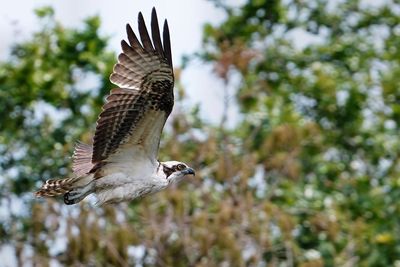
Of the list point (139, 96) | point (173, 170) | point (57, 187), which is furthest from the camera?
point (173, 170)

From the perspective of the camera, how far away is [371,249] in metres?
14.9

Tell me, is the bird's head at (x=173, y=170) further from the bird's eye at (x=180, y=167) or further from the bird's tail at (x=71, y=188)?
the bird's tail at (x=71, y=188)

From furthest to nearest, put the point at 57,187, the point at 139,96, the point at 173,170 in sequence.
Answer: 1. the point at 173,170
2. the point at 57,187
3. the point at 139,96

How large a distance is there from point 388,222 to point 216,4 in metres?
3.03

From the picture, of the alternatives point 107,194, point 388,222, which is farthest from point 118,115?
point 388,222

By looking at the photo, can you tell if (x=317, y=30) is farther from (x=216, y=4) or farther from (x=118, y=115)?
(x=118, y=115)

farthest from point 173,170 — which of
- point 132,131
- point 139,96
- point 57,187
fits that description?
point 57,187

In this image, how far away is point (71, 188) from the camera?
1156cm

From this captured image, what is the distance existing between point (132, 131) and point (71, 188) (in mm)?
577

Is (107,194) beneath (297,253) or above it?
above

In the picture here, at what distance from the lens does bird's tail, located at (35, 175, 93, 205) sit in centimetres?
1153

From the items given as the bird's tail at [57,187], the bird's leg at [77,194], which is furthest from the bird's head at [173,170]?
the bird's tail at [57,187]

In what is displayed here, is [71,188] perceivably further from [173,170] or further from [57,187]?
[173,170]

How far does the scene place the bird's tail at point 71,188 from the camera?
11531 mm
